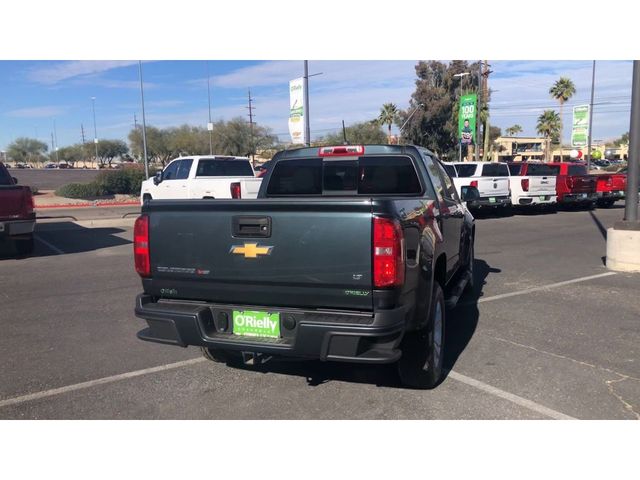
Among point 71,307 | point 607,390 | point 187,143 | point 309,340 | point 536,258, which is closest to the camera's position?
point 309,340

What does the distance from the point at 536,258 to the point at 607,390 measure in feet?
21.8

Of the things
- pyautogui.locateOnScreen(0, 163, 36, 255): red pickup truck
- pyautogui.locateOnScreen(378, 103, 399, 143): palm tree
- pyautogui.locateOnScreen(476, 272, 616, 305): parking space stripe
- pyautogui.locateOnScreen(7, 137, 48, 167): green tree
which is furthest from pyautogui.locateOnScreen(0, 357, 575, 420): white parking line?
pyautogui.locateOnScreen(7, 137, 48, 167): green tree

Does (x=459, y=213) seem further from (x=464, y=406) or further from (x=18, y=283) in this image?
(x=18, y=283)

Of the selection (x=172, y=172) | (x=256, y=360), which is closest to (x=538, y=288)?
(x=256, y=360)

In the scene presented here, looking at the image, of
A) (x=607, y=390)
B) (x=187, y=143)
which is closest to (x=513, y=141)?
(x=187, y=143)

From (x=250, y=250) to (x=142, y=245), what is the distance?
2.98 ft

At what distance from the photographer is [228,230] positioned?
12.8 ft

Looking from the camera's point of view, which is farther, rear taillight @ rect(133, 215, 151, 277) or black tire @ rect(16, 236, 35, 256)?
black tire @ rect(16, 236, 35, 256)

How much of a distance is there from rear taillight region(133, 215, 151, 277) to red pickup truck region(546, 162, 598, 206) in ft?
62.8

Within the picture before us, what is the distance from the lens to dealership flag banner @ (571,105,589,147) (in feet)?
111

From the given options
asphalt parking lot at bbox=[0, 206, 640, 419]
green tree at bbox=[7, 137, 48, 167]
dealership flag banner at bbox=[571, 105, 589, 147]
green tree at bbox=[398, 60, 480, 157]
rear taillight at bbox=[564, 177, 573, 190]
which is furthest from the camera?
green tree at bbox=[7, 137, 48, 167]

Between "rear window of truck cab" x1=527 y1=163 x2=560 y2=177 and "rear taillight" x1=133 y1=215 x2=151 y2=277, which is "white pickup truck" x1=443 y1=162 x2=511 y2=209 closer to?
"rear window of truck cab" x1=527 y1=163 x2=560 y2=177

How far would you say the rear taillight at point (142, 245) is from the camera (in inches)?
164

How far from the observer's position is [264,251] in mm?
3814
